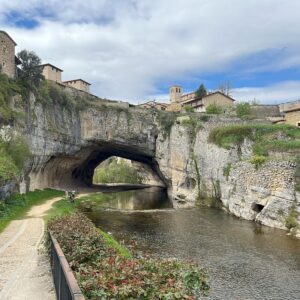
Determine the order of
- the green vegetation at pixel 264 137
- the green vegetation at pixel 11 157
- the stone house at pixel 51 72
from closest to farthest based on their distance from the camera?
the green vegetation at pixel 11 157
the green vegetation at pixel 264 137
the stone house at pixel 51 72

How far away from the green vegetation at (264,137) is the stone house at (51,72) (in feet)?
105

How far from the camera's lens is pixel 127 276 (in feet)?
26.6

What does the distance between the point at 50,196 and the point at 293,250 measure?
29211 mm

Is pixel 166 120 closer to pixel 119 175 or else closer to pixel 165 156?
pixel 165 156

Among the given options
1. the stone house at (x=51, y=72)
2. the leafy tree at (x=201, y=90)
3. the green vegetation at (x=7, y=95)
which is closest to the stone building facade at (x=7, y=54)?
the green vegetation at (x=7, y=95)

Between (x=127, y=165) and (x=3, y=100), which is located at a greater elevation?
(x=3, y=100)

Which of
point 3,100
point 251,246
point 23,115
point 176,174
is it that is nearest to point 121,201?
point 176,174

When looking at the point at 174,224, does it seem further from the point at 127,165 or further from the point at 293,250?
the point at 127,165

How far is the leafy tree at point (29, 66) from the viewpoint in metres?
43.4

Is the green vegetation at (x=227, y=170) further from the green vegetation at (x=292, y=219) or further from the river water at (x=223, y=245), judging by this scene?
the green vegetation at (x=292, y=219)

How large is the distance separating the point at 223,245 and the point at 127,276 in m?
15.7

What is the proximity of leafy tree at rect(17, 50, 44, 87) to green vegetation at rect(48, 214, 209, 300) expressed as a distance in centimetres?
3530

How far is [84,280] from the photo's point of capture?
25.5 feet

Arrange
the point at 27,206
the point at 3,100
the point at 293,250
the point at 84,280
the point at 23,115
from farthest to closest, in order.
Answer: the point at 23,115 < the point at 3,100 < the point at 27,206 < the point at 293,250 < the point at 84,280
